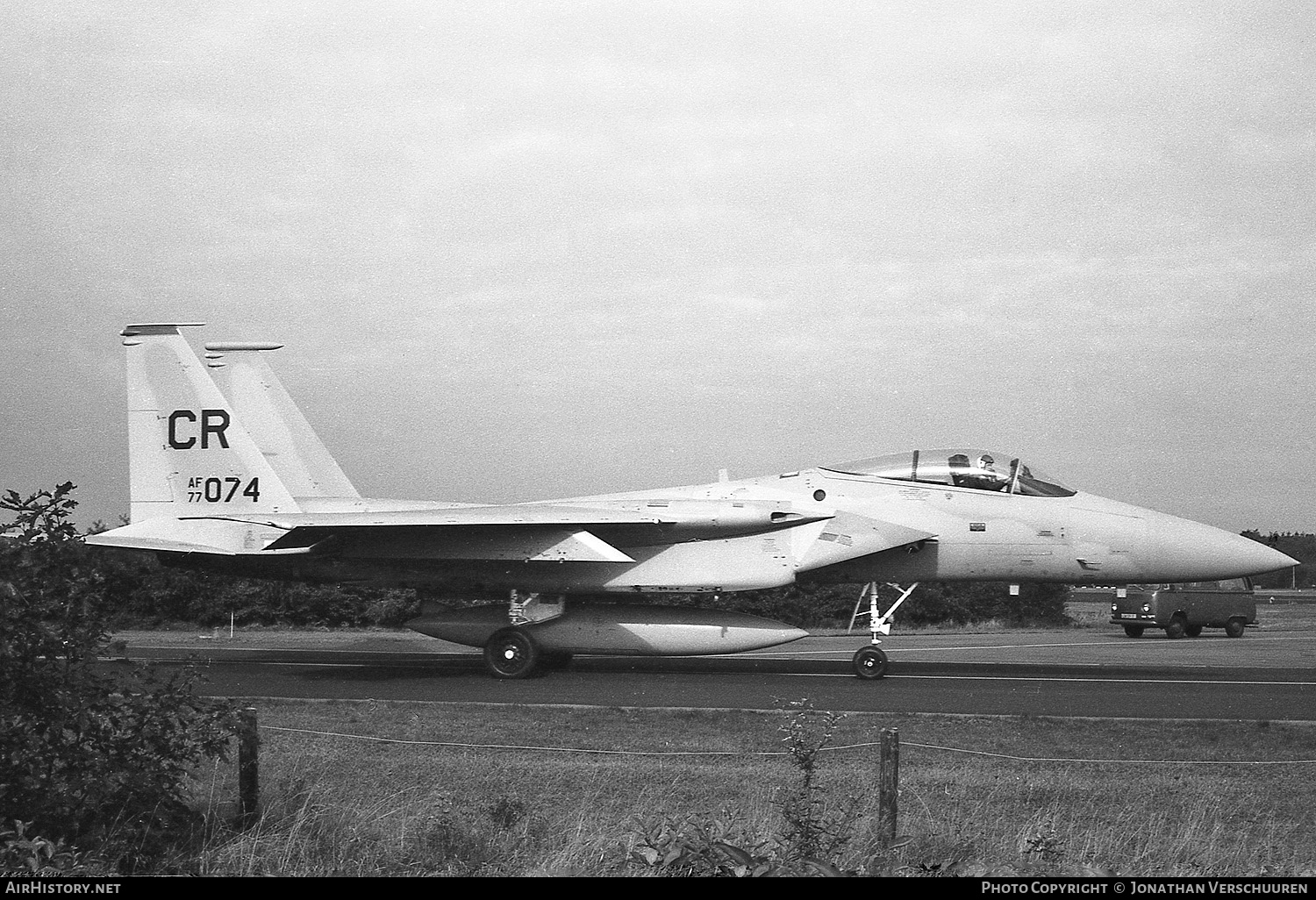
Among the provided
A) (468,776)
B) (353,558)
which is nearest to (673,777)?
(468,776)

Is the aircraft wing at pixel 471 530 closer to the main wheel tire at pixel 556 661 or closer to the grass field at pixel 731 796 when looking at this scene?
the main wheel tire at pixel 556 661

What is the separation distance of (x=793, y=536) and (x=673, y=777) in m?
8.32

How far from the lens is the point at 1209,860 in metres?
6.17

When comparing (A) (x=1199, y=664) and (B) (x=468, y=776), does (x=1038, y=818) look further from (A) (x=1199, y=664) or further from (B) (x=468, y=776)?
(A) (x=1199, y=664)

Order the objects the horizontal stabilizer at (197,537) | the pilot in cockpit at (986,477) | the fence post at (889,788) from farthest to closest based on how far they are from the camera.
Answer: the horizontal stabilizer at (197,537), the pilot in cockpit at (986,477), the fence post at (889,788)

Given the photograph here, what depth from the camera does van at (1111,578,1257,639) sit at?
3136cm

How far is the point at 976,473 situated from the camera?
56.1 feet

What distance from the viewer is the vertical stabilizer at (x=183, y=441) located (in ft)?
58.9

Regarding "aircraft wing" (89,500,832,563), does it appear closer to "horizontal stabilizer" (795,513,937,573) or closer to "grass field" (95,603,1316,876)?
"horizontal stabilizer" (795,513,937,573)

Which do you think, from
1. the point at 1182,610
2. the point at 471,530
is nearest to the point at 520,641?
the point at 471,530

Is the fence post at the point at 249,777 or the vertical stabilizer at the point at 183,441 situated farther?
the vertical stabilizer at the point at 183,441

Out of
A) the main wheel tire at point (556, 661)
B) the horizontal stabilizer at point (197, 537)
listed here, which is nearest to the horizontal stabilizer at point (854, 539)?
the main wheel tire at point (556, 661)

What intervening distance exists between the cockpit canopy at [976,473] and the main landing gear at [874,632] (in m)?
1.64

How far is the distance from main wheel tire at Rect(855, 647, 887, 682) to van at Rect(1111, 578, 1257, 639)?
696 inches
